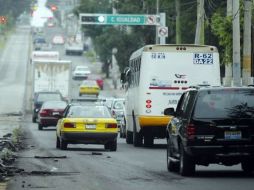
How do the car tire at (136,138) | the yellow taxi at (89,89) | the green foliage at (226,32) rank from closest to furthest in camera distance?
the car tire at (136,138), the green foliage at (226,32), the yellow taxi at (89,89)

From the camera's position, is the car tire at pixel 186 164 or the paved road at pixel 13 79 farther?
the paved road at pixel 13 79

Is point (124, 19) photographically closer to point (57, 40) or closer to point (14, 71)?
point (14, 71)

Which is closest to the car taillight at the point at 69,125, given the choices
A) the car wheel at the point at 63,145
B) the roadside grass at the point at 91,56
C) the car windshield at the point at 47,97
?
the car wheel at the point at 63,145

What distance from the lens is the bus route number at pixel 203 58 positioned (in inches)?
1330

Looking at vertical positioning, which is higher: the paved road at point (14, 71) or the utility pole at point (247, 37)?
the utility pole at point (247, 37)

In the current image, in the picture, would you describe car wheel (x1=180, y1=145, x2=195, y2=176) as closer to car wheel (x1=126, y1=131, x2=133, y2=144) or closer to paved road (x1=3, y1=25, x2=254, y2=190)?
paved road (x1=3, y1=25, x2=254, y2=190)

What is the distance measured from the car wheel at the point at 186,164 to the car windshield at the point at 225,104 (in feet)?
2.89

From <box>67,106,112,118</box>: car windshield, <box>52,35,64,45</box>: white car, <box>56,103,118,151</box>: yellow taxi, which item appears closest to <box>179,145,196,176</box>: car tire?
<box>56,103,118,151</box>: yellow taxi

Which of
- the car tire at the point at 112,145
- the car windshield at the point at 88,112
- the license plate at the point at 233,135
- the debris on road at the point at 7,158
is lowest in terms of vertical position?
the car tire at the point at 112,145

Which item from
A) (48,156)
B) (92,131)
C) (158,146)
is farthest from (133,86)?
(48,156)

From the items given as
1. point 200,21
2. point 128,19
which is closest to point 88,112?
point 200,21

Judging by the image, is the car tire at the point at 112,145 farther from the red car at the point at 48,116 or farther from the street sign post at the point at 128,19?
the street sign post at the point at 128,19

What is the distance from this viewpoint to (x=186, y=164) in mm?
21312

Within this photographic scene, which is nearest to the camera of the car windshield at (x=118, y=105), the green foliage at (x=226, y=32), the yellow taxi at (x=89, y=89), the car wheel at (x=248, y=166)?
the car wheel at (x=248, y=166)
